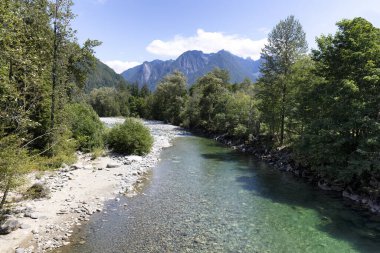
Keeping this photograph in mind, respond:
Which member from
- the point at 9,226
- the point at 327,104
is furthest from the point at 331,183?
the point at 9,226

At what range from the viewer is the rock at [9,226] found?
10344 mm

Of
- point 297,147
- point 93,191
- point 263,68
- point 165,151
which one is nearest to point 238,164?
point 297,147

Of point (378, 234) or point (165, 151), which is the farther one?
point (165, 151)

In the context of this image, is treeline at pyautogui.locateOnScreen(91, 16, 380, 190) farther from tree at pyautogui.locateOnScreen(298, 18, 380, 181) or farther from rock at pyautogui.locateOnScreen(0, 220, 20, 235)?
rock at pyautogui.locateOnScreen(0, 220, 20, 235)

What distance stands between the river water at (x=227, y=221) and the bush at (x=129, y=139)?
721 cm

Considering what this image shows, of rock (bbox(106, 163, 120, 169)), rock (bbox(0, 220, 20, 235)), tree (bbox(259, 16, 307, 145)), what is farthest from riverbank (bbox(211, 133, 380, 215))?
rock (bbox(0, 220, 20, 235))

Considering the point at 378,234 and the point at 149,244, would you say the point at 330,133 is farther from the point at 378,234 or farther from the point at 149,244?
the point at 149,244

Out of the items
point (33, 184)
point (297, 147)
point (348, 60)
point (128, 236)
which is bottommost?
point (128, 236)

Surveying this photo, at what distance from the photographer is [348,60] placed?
17.8 metres

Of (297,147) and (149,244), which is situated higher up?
(297,147)

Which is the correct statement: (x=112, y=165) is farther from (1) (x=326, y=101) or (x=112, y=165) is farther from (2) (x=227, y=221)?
(1) (x=326, y=101)

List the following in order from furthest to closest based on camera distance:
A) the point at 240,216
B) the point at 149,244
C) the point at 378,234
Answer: the point at 240,216 < the point at 378,234 < the point at 149,244

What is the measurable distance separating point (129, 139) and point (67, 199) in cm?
1270

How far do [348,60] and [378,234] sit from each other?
10.7 metres
